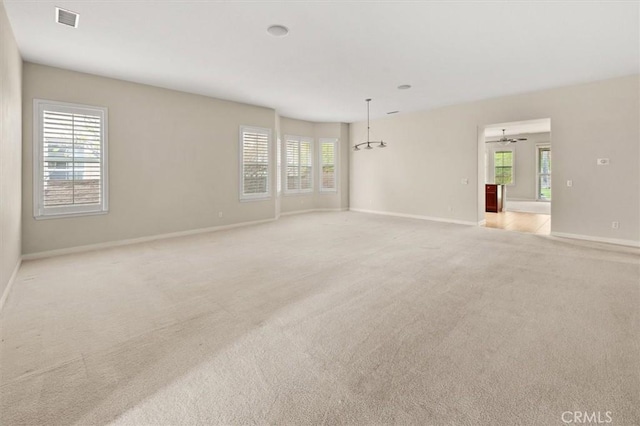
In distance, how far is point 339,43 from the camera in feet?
13.0

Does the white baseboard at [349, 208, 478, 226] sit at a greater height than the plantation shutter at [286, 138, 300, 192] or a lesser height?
lesser

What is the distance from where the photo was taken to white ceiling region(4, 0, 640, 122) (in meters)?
3.21

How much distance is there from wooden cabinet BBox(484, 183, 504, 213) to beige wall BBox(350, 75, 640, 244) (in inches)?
93.1

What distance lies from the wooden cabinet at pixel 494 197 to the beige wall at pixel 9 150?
34.6 ft

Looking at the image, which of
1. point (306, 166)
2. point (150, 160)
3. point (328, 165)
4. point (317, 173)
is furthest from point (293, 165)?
point (150, 160)

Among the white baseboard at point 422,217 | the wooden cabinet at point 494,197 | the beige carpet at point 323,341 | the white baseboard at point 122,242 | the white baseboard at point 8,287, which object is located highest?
the wooden cabinet at point 494,197

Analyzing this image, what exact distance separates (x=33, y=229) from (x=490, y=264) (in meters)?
6.77

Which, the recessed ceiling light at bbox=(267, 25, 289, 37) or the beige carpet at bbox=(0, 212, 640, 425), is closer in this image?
the beige carpet at bbox=(0, 212, 640, 425)

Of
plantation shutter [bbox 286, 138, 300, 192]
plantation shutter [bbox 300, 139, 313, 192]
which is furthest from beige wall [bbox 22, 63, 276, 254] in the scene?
plantation shutter [bbox 300, 139, 313, 192]

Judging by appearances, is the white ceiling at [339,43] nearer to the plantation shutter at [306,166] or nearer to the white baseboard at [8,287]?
the white baseboard at [8,287]

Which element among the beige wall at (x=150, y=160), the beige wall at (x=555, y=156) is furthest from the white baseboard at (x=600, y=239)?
the beige wall at (x=150, y=160)

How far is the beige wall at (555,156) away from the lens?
209 inches

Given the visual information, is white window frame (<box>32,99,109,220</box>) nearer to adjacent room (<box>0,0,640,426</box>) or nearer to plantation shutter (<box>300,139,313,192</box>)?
adjacent room (<box>0,0,640,426</box>)

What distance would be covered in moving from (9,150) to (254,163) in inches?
183
